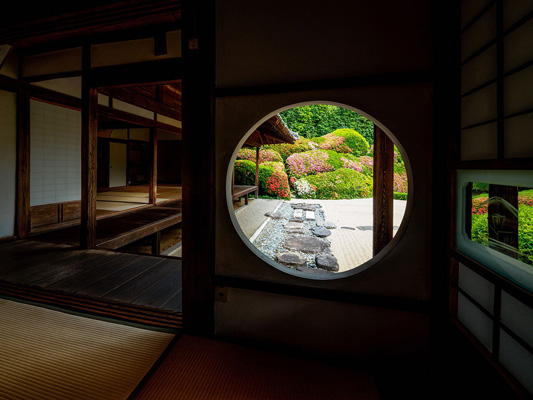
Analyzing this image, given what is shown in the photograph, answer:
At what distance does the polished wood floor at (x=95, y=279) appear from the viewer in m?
2.58

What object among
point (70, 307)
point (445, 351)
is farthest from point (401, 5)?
point (70, 307)

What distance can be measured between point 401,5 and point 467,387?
8.55 feet

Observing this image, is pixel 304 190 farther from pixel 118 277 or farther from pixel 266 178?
pixel 118 277

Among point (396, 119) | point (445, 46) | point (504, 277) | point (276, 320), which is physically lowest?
point (276, 320)

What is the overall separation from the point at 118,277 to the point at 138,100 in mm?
4374

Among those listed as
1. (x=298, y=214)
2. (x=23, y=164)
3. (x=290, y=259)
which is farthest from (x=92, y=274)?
(x=298, y=214)

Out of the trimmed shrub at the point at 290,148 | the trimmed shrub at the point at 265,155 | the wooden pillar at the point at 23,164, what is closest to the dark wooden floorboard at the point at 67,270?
the wooden pillar at the point at 23,164

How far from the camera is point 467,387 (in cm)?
151

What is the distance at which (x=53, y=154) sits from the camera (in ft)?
17.4

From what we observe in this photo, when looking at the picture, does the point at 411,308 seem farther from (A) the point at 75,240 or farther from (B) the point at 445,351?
(A) the point at 75,240

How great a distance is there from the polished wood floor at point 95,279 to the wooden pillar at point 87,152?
1.51ft

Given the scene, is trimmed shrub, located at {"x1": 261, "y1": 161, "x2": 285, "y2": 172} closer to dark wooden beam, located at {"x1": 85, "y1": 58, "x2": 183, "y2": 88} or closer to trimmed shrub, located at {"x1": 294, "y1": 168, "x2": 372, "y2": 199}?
trimmed shrub, located at {"x1": 294, "y1": 168, "x2": 372, "y2": 199}

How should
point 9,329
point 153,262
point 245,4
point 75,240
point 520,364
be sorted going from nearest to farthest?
point 520,364, point 245,4, point 9,329, point 153,262, point 75,240

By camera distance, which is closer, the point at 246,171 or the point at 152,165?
the point at 152,165
